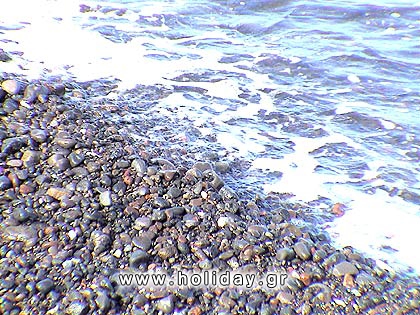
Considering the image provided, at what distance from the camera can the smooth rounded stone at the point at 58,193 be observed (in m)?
3.56

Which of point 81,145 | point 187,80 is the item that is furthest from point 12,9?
point 81,145

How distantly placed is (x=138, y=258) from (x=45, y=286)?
2.20 feet

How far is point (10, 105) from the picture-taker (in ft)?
14.5

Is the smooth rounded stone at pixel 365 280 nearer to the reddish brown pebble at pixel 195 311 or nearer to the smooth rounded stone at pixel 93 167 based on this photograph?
the reddish brown pebble at pixel 195 311

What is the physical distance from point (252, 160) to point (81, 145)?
1932mm

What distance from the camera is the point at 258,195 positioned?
14.2 ft

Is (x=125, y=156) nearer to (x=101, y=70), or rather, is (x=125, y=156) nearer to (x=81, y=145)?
(x=81, y=145)

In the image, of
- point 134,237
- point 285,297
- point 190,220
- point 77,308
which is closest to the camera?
point 77,308

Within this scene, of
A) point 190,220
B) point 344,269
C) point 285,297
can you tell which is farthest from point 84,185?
point 344,269

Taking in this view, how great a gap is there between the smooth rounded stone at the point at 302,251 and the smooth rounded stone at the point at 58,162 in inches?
83.6

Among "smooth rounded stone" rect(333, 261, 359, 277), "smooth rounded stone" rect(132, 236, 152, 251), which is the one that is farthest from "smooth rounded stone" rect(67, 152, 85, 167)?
"smooth rounded stone" rect(333, 261, 359, 277)

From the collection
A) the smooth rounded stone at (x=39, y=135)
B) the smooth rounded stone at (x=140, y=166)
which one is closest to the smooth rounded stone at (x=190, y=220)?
the smooth rounded stone at (x=140, y=166)

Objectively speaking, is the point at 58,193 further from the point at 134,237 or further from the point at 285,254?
the point at 285,254

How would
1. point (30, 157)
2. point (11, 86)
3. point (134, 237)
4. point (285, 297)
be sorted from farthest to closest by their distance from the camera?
point (11, 86)
point (30, 157)
point (134, 237)
point (285, 297)
